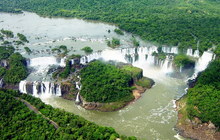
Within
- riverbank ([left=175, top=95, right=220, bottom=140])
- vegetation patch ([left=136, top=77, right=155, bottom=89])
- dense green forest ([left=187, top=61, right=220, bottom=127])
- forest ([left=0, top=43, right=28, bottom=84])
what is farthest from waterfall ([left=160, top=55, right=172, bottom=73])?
forest ([left=0, top=43, right=28, bottom=84])

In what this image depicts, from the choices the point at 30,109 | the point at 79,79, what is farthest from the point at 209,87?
the point at 30,109

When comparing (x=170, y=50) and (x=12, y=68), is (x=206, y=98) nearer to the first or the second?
(x=170, y=50)

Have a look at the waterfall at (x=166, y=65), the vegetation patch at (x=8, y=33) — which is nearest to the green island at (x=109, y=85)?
the waterfall at (x=166, y=65)

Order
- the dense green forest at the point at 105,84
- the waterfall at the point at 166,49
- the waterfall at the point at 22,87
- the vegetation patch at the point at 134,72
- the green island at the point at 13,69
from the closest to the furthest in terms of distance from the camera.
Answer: the dense green forest at the point at 105,84 < the waterfall at the point at 22,87 < the green island at the point at 13,69 < the vegetation patch at the point at 134,72 < the waterfall at the point at 166,49

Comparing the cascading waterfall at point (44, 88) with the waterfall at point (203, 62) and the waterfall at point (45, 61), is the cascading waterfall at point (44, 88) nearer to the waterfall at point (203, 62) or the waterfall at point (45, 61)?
the waterfall at point (45, 61)

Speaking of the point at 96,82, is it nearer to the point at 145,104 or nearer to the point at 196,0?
the point at 145,104

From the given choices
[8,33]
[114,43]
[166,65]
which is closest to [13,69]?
[114,43]

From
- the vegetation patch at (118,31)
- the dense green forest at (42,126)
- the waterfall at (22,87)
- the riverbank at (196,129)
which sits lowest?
the riverbank at (196,129)

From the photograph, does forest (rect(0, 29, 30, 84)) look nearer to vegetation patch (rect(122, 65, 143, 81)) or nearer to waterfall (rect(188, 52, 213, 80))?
vegetation patch (rect(122, 65, 143, 81))
